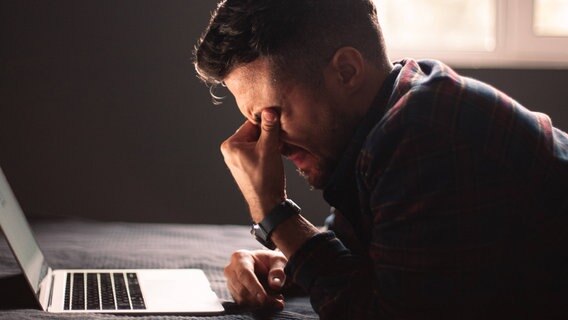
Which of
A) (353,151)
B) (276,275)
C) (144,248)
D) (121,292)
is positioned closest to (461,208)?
(353,151)

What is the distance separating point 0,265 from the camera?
1.57m

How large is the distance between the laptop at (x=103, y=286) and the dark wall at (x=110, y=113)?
1469 millimetres

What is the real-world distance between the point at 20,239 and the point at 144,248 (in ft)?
1.51

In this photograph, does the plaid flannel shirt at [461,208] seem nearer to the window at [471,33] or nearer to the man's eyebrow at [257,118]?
the man's eyebrow at [257,118]

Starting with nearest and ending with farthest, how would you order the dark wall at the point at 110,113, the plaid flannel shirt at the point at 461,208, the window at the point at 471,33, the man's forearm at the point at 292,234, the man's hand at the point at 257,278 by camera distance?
the plaid flannel shirt at the point at 461,208 < the man's forearm at the point at 292,234 < the man's hand at the point at 257,278 < the dark wall at the point at 110,113 < the window at the point at 471,33

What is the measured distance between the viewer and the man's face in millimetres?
1243

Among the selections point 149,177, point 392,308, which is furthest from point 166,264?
point 149,177

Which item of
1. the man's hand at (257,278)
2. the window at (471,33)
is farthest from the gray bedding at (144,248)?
the window at (471,33)

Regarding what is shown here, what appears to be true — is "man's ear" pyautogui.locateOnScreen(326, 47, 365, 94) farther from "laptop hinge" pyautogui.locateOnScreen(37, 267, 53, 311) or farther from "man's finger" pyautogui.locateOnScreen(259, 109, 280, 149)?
"laptop hinge" pyautogui.locateOnScreen(37, 267, 53, 311)

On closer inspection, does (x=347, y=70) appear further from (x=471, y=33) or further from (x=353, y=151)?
(x=471, y=33)

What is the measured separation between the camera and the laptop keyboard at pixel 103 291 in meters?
1.26

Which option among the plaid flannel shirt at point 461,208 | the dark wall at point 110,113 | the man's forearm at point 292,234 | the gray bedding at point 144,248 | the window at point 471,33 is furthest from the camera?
the window at point 471,33

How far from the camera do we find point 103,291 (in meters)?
1.36

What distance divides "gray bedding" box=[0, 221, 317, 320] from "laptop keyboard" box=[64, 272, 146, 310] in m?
0.10
